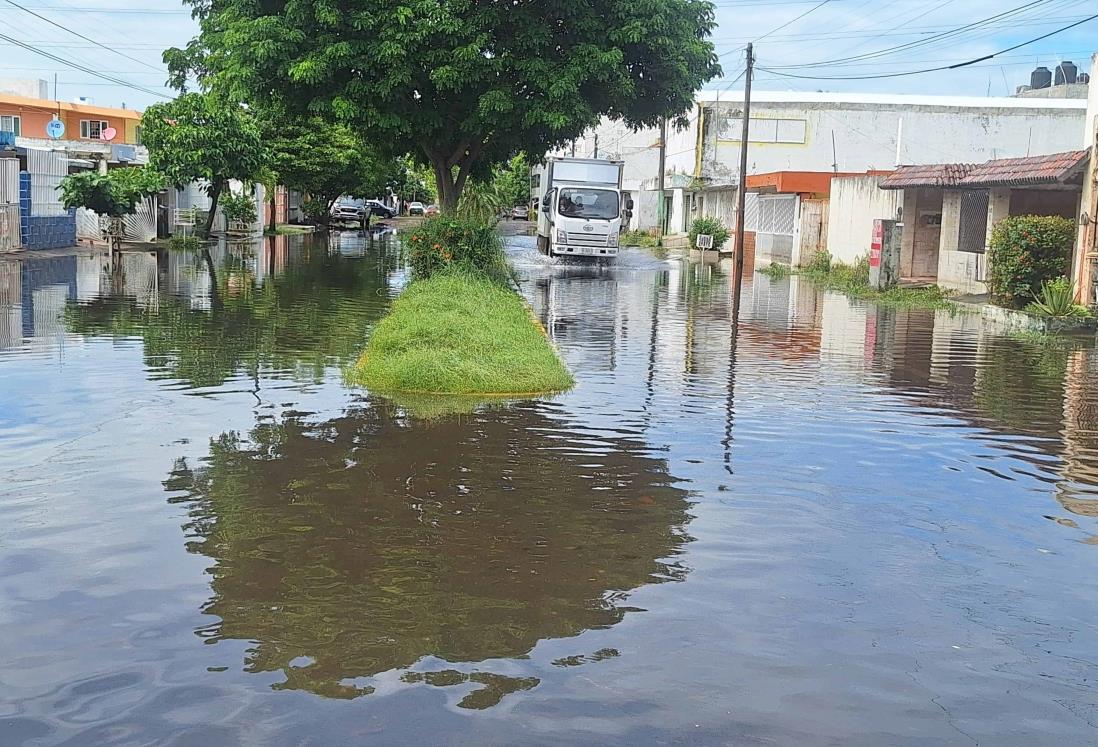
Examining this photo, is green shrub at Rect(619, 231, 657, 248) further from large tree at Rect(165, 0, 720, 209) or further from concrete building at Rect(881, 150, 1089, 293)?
large tree at Rect(165, 0, 720, 209)

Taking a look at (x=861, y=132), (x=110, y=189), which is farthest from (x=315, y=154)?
(x=861, y=132)

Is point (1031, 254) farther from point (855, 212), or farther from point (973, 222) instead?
point (855, 212)

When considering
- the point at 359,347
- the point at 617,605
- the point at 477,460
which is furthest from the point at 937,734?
the point at 359,347

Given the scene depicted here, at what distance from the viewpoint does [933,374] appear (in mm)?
14750

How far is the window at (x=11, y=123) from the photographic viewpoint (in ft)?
195

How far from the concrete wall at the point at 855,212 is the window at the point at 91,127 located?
152 ft

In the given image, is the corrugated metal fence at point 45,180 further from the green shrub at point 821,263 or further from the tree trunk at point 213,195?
the green shrub at point 821,263

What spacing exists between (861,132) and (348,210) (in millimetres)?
29529

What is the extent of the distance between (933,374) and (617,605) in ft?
32.1

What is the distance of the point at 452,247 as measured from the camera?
70.9 ft

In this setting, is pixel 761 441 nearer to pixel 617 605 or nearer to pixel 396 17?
pixel 617 605

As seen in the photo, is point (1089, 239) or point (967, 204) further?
point (967, 204)

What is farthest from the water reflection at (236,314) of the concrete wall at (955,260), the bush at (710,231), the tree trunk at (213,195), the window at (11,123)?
the window at (11,123)

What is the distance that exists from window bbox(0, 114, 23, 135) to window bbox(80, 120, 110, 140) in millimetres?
5537
